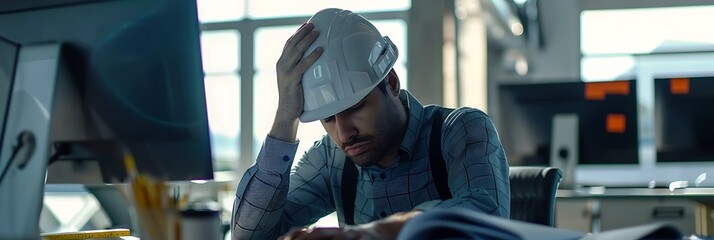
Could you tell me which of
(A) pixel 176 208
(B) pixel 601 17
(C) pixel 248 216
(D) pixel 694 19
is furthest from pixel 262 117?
(A) pixel 176 208

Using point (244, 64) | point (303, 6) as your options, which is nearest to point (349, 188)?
point (303, 6)

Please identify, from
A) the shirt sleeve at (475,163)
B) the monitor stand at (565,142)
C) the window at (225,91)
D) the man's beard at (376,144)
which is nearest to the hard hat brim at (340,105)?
the man's beard at (376,144)

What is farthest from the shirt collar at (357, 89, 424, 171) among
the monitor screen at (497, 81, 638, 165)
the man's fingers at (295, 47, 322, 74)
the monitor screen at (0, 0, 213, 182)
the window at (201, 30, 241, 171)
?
the window at (201, 30, 241, 171)

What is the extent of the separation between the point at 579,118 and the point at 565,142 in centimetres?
14

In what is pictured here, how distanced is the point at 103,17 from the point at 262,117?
6.98m

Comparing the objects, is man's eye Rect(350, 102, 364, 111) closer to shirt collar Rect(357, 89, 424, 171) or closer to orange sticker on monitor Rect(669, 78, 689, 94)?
shirt collar Rect(357, 89, 424, 171)

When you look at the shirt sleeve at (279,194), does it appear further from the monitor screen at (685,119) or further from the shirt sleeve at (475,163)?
the monitor screen at (685,119)

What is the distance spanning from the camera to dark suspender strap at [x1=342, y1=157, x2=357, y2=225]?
5.79 feet

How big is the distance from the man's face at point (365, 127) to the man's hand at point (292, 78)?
0.06 meters

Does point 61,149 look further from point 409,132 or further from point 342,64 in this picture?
point 409,132

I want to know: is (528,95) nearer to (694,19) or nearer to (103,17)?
(103,17)

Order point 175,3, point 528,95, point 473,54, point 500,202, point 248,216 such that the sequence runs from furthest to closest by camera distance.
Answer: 1. point 473,54
2. point 528,95
3. point 248,216
4. point 500,202
5. point 175,3

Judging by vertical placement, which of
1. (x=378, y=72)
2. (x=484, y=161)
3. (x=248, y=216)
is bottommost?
(x=248, y=216)

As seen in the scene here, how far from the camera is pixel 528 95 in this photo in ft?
14.1
